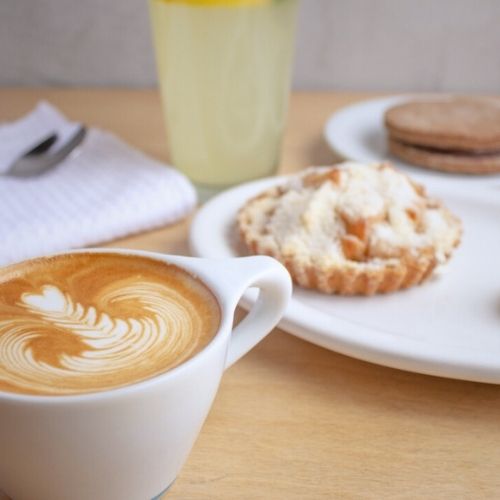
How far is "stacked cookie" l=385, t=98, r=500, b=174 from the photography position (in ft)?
3.73

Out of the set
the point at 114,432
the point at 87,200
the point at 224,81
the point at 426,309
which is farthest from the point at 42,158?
the point at 114,432

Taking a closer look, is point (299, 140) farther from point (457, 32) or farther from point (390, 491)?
point (390, 491)

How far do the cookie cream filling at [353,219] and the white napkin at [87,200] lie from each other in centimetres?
14

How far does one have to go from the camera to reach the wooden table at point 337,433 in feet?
1.86

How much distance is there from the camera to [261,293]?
594mm

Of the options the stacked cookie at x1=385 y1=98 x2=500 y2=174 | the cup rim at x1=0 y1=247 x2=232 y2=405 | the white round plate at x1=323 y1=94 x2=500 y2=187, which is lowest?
the white round plate at x1=323 y1=94 x2=500 y2=187

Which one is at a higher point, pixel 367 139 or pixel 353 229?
pixel 353 229

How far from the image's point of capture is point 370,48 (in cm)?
166

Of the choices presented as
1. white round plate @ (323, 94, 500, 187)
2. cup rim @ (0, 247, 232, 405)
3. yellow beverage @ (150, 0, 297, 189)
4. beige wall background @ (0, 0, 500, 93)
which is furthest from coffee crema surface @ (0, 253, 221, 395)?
beige wall background @ (0, 0, 500, 93)

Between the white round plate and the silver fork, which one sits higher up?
the silver fork

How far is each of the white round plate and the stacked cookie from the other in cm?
1

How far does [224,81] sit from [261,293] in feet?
1.78

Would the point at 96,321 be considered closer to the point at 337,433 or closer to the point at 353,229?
the point at 337,433

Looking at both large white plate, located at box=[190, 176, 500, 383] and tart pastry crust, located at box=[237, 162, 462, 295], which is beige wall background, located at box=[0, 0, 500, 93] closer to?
large white plate, located at box=[190, 176, 500, 383]
